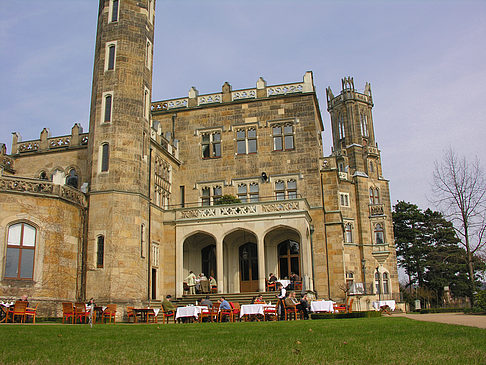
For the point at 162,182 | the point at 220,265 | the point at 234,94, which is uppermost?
the point at 234,94

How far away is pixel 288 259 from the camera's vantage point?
29.1m

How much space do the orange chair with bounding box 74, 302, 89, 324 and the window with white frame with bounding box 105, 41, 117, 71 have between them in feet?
42.3

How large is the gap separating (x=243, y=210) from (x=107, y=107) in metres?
9.27

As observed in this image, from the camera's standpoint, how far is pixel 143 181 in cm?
2550

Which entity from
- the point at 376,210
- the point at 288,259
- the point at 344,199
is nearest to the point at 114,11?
the point at 288,259

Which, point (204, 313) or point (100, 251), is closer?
point (204, 313)

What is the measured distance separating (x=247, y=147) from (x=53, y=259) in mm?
14340

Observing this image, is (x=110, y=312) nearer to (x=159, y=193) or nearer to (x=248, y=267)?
(x=159, y=193)

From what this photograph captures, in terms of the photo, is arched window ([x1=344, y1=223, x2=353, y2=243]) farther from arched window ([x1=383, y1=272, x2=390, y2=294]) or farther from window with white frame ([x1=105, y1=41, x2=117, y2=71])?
window with white frame ([x1=105, y1=41, x2=117, y2=71])

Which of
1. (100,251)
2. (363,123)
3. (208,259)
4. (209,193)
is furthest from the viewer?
(363,123)

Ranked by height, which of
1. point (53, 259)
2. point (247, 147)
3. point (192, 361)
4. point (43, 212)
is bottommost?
point (192, 361)

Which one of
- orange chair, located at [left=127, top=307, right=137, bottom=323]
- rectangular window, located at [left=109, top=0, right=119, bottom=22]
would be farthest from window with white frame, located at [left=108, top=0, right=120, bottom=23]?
orange chair, located at [left=127, top=307, right=137, bottom=323]

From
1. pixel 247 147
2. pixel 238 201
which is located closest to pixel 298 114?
pixel 247 147

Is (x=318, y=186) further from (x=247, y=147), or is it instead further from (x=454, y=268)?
(x=454, y=268)
